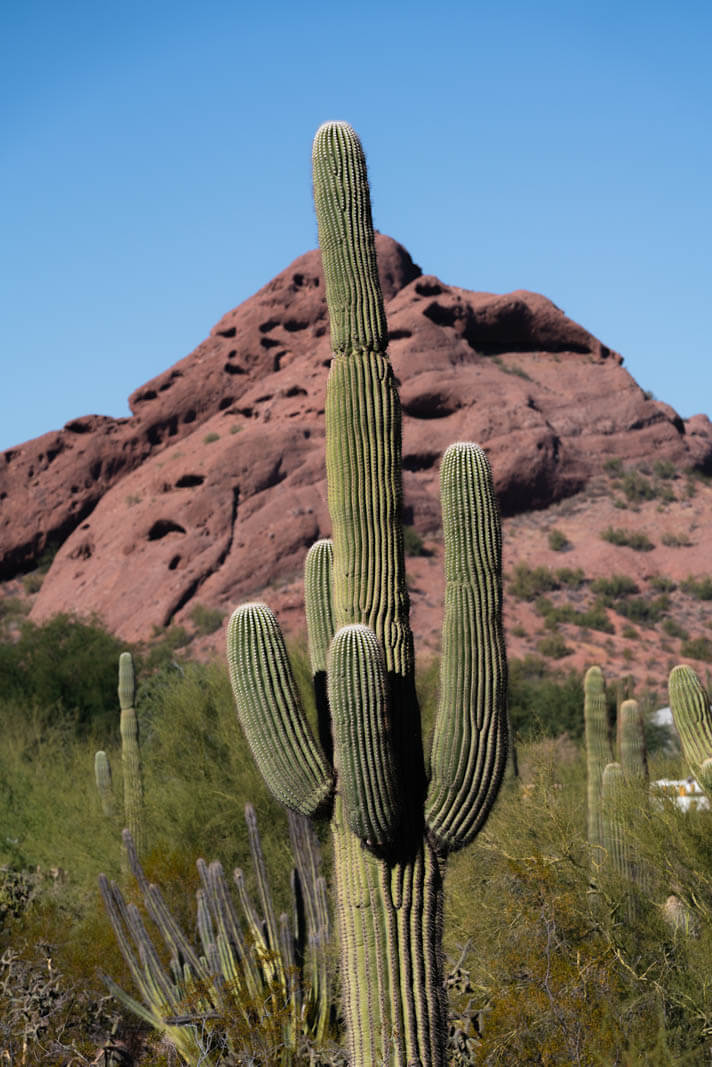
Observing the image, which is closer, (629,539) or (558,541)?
(558,541)

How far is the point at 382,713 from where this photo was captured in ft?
20.2

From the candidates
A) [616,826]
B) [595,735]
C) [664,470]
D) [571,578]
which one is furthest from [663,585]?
[616,826]

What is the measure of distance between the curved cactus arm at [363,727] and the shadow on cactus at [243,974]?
104 inches

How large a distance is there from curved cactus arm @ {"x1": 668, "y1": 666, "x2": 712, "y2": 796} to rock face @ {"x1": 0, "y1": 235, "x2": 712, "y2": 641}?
33033 millimetres

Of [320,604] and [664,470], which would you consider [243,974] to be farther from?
[664,470]

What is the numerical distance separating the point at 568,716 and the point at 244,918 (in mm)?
18127

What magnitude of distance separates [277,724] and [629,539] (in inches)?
1638

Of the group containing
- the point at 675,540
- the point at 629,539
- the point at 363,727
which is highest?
the point at 629,539

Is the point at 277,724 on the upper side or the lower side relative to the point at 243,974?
upper

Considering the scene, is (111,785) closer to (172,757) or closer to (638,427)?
(172,757)

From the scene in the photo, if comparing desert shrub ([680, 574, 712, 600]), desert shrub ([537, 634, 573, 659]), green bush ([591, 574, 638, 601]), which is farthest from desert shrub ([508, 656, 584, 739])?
desert shrub ([680, 574, 712, 600])

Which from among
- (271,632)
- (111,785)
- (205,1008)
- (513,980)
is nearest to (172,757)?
(111,785)

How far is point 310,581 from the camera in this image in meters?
7.43

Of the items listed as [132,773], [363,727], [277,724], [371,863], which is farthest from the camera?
[132,773]
